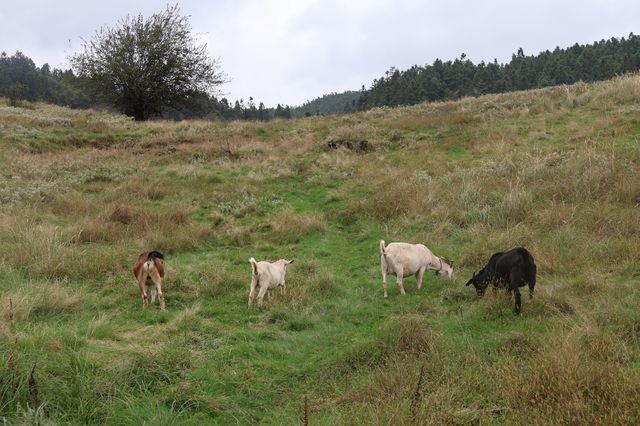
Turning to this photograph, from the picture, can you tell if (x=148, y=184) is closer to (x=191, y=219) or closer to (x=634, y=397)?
(x=191, y=219)

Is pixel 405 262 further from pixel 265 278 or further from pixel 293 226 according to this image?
pixel 293 226

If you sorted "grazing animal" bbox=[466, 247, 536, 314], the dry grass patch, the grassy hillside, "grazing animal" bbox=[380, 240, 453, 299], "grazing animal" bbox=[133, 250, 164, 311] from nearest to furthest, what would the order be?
the grassy hillside < "grazing animal" bbox=[466, 247, 536, 314] < "grazing animal" bbox=[133, 250, 164, 311] < "grazing animal" bbox=[380, 240, 453, 299] < the dry grass patch

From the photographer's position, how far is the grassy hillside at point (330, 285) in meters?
4.57

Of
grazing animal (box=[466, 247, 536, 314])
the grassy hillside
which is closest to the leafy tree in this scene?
the grassy hillside

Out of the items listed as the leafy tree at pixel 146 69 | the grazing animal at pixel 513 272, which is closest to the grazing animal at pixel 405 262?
the grazing animal at pixel 513 272

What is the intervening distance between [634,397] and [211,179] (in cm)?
1553

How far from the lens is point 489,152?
17906 mm

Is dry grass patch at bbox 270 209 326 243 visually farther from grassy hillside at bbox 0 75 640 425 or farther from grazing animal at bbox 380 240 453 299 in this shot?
grazing animal at bbox 380 240 453 299

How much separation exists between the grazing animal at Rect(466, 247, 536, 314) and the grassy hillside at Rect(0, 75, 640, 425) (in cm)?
27

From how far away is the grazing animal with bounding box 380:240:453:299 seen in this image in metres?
8.80

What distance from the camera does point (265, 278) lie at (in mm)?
8219

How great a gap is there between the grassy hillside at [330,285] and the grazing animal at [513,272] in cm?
27

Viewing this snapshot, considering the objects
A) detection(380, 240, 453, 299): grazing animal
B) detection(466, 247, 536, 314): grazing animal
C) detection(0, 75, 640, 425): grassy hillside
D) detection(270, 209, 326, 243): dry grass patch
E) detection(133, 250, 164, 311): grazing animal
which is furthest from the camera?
detection(270, 209, 326, 243): dry grass patch

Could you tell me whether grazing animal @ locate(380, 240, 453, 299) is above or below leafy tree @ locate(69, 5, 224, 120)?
below
